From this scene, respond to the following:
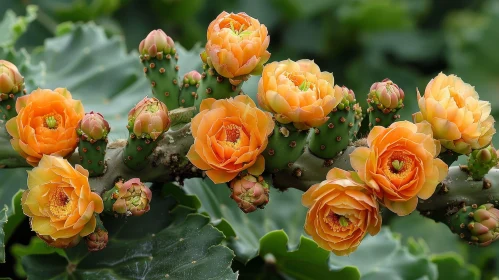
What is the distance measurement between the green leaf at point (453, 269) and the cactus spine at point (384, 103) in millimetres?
781

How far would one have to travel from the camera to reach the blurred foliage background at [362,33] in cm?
287

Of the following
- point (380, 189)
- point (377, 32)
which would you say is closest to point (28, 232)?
point (380, 189)

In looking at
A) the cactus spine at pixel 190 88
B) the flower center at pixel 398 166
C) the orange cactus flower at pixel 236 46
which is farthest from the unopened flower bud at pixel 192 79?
the flower center at pixel 398 166

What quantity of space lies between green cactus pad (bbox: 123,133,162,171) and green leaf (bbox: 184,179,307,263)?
0.90 feet

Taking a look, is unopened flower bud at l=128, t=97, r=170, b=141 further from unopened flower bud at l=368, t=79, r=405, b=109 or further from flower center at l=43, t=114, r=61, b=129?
unopened flower bud at l=368, t=79, r=405, b=109

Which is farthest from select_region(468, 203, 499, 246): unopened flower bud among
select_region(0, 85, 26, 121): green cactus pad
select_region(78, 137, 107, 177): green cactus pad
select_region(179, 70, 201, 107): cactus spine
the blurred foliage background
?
the blurred foliage background

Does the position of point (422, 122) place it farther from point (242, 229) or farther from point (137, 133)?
point (242, 229)

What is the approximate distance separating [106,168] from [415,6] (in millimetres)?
2762

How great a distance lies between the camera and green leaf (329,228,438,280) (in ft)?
5.66

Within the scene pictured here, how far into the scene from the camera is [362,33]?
11.8 ft

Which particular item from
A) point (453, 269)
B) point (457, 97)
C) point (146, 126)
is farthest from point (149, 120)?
point (453, 269)

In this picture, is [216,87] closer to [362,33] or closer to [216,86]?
[216,86]

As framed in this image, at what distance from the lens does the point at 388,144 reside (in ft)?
3.82

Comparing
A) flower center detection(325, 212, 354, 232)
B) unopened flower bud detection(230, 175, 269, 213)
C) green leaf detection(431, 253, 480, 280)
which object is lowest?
green leaf detection(431, 253, 480, 280)
